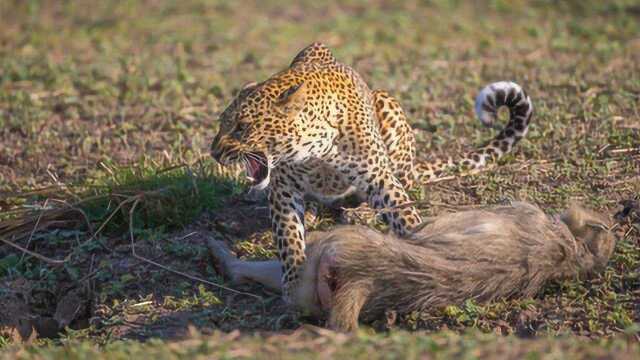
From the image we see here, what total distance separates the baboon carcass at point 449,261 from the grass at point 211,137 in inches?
4.2

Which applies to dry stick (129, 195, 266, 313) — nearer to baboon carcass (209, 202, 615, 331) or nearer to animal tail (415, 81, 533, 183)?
baboon carcass (209, 202, 615, 331)

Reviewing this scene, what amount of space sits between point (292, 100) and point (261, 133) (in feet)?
0.81

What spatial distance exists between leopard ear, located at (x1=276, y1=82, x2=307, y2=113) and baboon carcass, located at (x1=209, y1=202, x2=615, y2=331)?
0.71 m

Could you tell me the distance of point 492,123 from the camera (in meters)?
7.32

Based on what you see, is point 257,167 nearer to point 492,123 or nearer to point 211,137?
point 492,123

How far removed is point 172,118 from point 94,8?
13.3ft

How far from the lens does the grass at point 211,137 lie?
5559 mm

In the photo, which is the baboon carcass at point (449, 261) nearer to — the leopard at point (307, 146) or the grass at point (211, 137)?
the grass at point (211, 137)

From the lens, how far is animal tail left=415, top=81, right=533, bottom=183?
7012 mm

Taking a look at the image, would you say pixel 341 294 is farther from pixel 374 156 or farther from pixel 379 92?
pixel 379 92

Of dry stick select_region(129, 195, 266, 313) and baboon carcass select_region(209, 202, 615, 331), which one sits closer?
baboon carcass select_region(209, 202, 615, 331)

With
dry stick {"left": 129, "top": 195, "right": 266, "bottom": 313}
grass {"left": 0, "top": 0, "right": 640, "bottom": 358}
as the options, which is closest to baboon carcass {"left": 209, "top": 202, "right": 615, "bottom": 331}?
grass {"left": 0, "top": 0, "right": 640, "bottom": 358}

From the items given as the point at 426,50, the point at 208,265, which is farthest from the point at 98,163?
the point at 426,50

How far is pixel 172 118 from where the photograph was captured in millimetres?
8906
